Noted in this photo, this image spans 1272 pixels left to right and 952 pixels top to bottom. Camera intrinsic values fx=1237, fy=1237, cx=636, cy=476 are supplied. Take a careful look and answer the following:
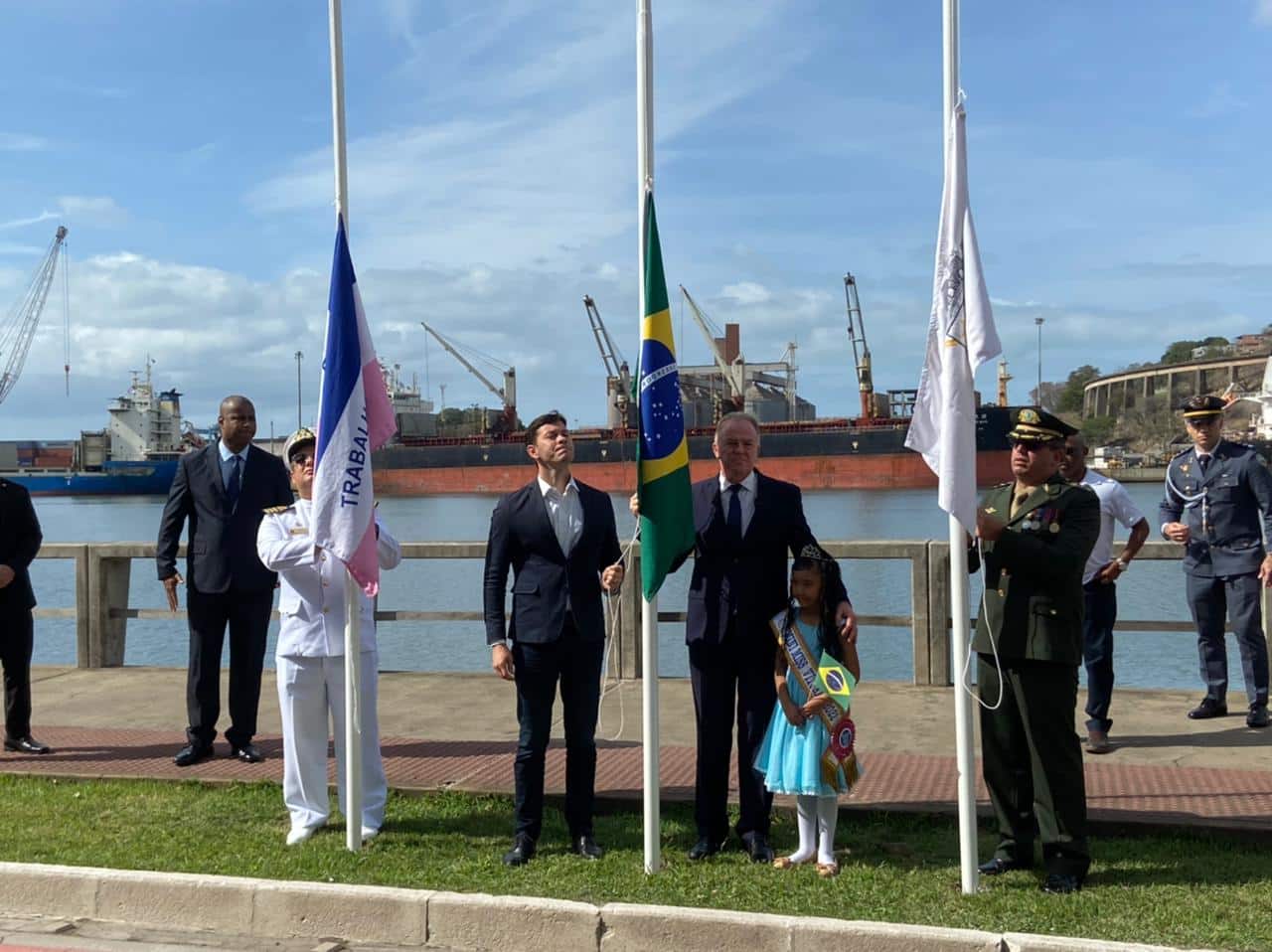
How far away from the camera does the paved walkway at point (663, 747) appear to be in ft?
19.2

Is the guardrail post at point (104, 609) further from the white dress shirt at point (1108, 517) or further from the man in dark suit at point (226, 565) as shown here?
the white dress shirt at point (1108, 517)

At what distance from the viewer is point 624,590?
955 cm

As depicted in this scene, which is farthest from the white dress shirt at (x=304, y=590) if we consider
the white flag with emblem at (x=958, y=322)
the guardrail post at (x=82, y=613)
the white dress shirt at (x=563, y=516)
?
the guardrail post at (x=82, y=613)

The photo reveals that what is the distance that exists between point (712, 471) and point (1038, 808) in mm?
59616

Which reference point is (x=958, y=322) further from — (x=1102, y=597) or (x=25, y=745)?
(x=25, y=745)

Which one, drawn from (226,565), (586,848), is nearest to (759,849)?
(586,848)

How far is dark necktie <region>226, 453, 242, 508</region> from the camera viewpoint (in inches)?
287

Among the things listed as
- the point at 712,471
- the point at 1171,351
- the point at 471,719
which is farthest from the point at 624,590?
the point at 1171,351

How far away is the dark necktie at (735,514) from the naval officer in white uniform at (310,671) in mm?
1793

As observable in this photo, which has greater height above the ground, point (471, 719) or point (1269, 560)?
point (1269, 560)

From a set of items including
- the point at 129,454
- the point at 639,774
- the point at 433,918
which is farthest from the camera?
the point at 129,454

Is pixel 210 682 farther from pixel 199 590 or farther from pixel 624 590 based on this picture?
pixel 624 590

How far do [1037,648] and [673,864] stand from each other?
175cm

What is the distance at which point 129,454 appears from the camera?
4072 inches
